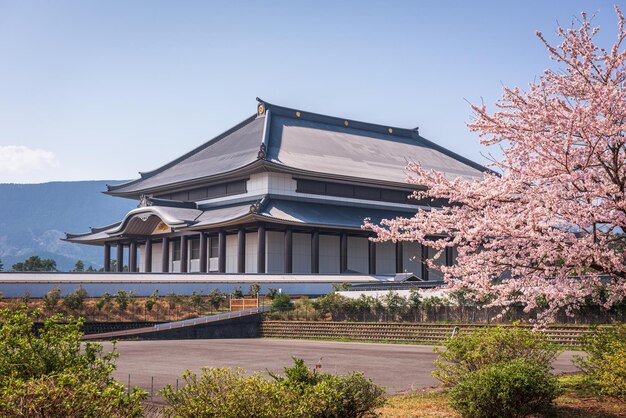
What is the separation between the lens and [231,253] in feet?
199

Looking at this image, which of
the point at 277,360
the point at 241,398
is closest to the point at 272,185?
the point at 277,360

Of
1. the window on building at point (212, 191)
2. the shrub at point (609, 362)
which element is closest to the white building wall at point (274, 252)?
the window on building at point (212, 191)

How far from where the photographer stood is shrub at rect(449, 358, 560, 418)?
1062 centimetres

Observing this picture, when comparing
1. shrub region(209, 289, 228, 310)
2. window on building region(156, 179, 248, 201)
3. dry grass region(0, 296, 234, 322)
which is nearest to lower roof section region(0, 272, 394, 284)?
dry grass region(0, 296, 234, 322)

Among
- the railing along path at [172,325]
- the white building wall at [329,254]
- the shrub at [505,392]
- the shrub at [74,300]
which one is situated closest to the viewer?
the shrub at [505,392]

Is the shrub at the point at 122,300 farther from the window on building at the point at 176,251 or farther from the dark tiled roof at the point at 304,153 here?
the window on building at the point at 176,251

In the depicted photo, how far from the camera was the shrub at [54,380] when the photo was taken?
6359 millimetres

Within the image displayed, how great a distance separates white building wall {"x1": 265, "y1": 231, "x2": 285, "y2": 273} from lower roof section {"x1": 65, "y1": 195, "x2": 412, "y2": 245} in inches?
115

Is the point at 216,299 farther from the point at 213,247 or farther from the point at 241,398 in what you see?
the point at 241,398

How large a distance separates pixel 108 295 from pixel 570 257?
32259 mm

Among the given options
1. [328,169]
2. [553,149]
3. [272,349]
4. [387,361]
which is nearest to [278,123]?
[328,169]

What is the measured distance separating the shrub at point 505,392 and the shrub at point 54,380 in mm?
5582

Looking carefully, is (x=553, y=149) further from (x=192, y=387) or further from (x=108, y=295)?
(x=108, y=295)

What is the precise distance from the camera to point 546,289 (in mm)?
11953
